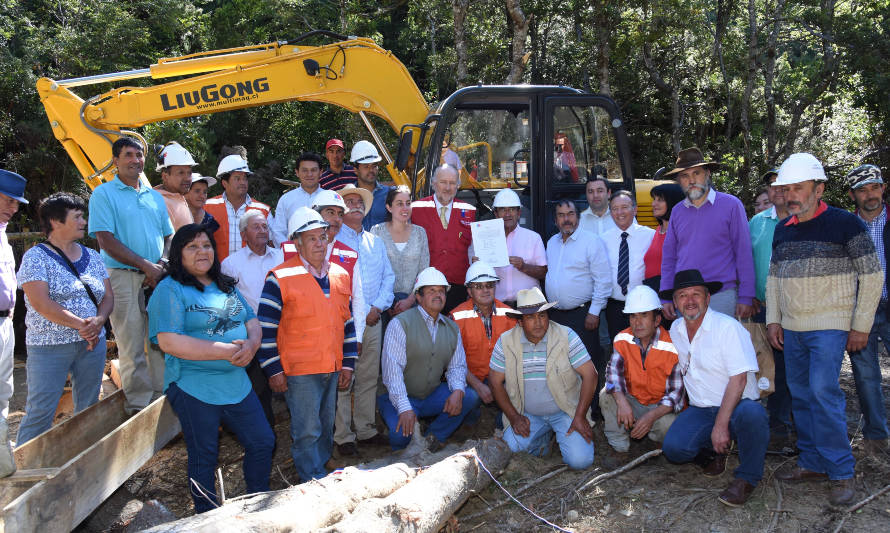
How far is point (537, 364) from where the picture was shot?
5.01 metres

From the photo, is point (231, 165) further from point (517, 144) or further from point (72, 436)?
point (517, 144)

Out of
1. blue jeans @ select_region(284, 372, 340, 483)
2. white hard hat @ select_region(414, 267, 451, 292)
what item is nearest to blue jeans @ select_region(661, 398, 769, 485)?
white hard hat @ select_region(414, 267, 451, 292)

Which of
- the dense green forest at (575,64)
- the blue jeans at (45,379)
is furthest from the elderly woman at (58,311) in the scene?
the dense green forest at (575,64)

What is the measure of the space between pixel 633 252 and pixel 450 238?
155 cm

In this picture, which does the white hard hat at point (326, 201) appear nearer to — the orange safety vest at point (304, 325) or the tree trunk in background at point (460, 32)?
the orange safety vest at point (304, 325)

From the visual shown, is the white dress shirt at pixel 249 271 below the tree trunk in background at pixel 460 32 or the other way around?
below

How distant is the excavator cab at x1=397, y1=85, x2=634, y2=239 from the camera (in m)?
6.48

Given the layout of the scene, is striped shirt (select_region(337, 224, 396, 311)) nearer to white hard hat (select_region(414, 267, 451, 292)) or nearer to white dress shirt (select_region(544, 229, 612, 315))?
white hard hat (select_region(414, 267, 451, 292))

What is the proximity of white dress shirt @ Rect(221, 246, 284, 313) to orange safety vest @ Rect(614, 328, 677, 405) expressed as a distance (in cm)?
268

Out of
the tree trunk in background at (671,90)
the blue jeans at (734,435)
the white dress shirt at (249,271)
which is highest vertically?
the tree trunk in background at (671,90)

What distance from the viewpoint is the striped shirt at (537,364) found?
4.97m

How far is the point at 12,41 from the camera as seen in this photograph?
17.2 metres

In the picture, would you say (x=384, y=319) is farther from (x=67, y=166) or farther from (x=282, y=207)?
(x=67, y=166)

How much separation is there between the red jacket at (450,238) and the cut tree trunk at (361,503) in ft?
6.29
